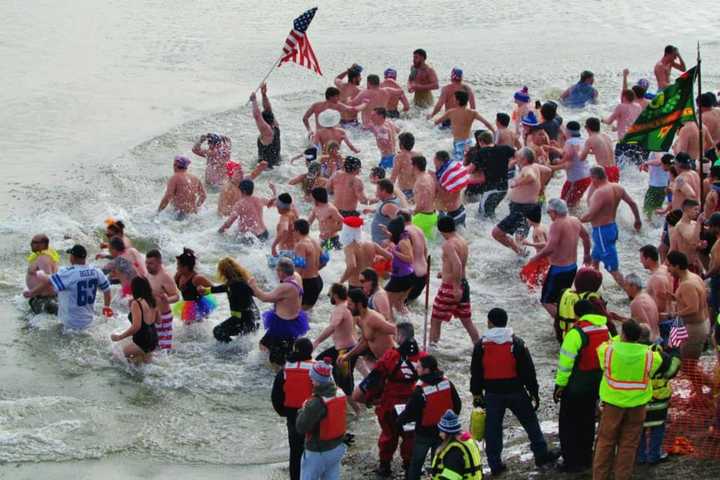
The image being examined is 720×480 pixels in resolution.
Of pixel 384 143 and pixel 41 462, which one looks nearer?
pixel 41 462

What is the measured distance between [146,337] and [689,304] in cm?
487

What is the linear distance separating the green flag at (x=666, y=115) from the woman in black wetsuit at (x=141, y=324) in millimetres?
4842

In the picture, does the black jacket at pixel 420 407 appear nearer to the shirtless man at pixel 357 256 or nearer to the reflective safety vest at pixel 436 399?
the reflective safety vest at pixel 436 399

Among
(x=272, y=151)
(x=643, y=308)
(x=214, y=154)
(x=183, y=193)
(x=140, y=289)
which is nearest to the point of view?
(x=643, y=308)

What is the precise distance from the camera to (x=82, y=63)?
2386 centimetres

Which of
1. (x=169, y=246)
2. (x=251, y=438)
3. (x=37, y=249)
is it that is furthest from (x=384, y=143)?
(x=251, y=438)

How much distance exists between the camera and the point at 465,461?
7449 millimetres

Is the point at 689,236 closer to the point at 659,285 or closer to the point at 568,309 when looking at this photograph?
the point at 659,285

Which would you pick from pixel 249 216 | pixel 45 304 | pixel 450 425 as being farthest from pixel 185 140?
pixel 450 425

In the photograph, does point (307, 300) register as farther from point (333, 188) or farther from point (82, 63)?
point (82, 63)

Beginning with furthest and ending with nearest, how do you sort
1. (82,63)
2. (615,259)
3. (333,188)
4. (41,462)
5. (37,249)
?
(82,63) → (333,188) → (615,259) → (37,249) → (41,462)

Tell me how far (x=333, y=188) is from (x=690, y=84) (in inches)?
186

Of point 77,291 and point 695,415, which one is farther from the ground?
point 77,291

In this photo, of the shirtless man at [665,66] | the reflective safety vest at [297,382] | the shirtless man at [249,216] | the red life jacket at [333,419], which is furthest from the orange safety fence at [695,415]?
the shirtless man at [665,66]
